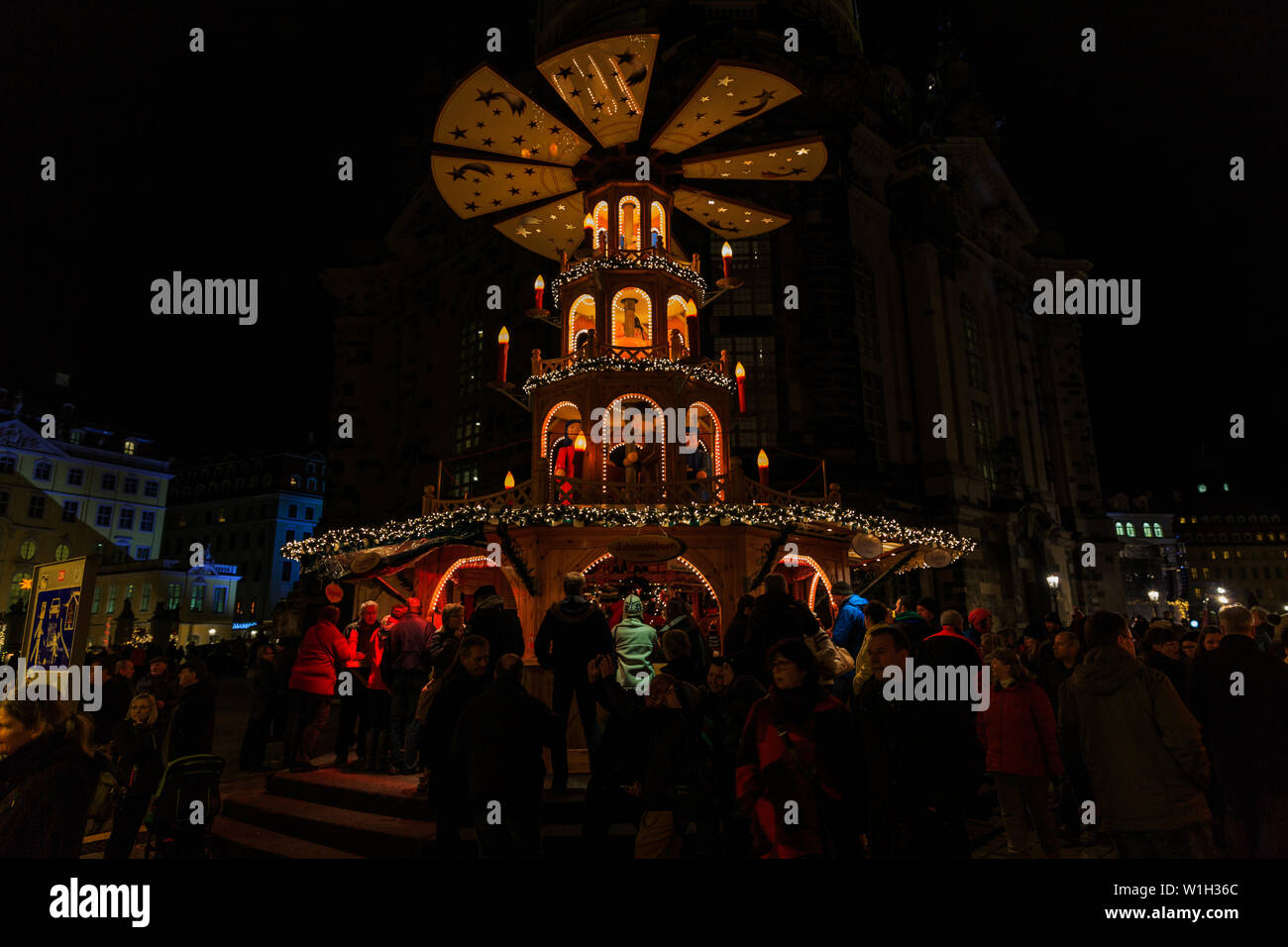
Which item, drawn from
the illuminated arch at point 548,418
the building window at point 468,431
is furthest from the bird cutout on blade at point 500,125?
the building window at point 468,431

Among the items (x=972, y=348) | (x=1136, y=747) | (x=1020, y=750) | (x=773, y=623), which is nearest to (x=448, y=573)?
(x=773, y=623)

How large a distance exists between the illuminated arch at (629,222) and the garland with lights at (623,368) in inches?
127

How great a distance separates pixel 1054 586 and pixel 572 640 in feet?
93.7

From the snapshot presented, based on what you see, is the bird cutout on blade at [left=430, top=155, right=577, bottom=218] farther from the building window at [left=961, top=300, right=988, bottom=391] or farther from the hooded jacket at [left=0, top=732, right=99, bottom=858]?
the building window at [left=961, top=300, right=988, bottom=391]

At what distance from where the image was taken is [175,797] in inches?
243

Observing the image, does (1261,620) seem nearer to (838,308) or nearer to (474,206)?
(474,206)

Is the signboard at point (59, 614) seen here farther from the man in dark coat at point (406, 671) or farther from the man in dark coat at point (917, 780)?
the man in dark coat at point (917, 780)

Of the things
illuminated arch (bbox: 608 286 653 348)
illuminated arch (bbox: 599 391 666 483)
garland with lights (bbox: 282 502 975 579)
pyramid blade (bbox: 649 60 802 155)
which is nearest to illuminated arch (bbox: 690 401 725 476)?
illuminated arch (bbox: 599 391 666 483)

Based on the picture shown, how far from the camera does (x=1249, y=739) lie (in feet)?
17.5

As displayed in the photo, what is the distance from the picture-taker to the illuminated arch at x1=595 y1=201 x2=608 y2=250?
16.0 m

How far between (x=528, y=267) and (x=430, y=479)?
386 inches

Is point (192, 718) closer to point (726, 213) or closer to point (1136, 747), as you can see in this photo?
point (1136, 747)

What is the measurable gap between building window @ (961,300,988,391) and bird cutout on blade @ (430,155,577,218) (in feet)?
68.3
